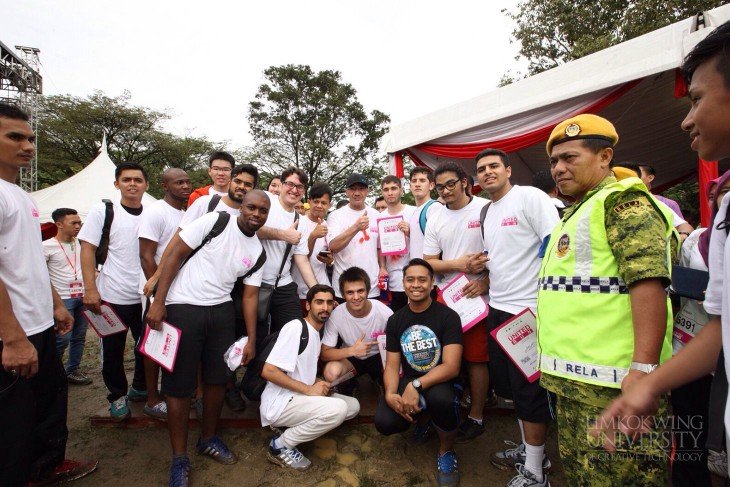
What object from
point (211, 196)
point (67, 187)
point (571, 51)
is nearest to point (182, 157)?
point (67, 187)

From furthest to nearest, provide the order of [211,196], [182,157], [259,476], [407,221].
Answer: [182,157]
[407,221]
[211,196]
[259,476]

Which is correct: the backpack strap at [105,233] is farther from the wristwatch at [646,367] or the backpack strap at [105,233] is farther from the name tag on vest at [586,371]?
the wristwatch at [646,367]

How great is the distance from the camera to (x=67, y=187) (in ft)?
43.7

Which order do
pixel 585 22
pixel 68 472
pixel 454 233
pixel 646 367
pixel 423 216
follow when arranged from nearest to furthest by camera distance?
pixel 646 367 < pixel 68 472 < pixel 454 233 < pixel 423 216 < pixel 585 22

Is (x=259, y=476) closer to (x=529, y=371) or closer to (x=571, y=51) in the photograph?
(x=529, y=371)

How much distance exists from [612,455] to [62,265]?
495cm

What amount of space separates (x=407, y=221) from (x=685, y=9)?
11483 millimetres

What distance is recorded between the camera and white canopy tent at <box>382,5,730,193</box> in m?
3.33

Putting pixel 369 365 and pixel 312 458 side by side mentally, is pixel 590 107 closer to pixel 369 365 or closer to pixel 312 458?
pixel 369 365

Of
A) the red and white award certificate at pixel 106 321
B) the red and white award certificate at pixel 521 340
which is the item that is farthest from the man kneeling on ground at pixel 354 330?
the red and white award certificate at pixel 106 321

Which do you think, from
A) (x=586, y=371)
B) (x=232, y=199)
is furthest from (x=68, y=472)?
(x=586, y=371)

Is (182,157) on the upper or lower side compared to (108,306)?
upper

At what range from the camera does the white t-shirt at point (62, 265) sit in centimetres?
381

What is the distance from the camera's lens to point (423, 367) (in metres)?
2.60
